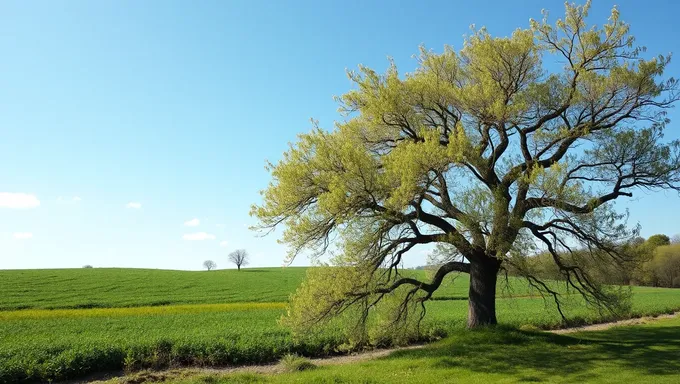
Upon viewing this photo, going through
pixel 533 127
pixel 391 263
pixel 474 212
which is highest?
pixel 533 127

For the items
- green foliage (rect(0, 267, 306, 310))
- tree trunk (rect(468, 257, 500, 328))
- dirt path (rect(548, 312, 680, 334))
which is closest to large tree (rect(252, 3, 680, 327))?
tree trunk (rect(468, 257, 500, 328))

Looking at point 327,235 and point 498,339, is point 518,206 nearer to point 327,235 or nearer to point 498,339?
point 498,339

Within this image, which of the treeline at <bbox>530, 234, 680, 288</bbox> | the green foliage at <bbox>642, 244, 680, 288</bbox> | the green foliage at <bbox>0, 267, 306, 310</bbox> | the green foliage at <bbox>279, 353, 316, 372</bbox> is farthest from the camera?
the green foliage at <bbox>642, 244, 680, 288</bbox>

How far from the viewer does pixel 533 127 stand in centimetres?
1800

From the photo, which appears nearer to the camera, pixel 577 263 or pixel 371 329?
pixel 371 329

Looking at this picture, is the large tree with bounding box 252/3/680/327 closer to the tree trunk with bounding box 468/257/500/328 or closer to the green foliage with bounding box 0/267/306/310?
the tree trunk with bounding box 468/257/500/328

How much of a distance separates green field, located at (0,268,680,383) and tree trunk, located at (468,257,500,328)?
88 centimetres

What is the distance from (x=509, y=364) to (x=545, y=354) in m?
2.37

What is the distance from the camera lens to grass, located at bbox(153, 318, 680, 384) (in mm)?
11992

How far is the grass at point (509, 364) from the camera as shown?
12.0 m

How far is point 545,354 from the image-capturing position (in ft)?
49.2

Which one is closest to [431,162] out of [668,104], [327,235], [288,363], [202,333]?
[327,235]

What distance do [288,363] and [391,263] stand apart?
17.6ft

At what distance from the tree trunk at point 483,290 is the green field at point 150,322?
88 centimetres
